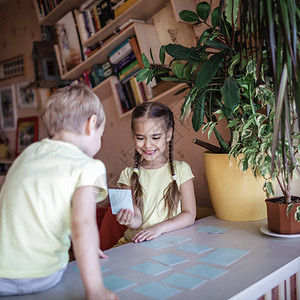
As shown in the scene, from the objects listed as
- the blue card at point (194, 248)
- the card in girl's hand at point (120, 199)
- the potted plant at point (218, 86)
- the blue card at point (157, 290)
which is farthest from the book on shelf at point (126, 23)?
the blue card at point (157, 290)

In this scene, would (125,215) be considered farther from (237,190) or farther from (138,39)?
(138,39)

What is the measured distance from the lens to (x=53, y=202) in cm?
86

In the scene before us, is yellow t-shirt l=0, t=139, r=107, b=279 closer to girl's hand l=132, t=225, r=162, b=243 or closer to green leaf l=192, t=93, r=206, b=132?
girl's hand l=132, t=225, r=162, b=243

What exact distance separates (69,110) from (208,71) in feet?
1.89

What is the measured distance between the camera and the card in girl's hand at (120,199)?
4.35ft

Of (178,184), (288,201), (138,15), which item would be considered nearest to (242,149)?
(288,201)

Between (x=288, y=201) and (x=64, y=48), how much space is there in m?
2.33

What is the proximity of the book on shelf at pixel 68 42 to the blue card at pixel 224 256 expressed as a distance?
82.7 inches

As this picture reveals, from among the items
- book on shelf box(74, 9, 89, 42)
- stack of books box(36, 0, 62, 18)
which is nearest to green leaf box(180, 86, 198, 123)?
book on shelf box(74, 9, 89, 42)

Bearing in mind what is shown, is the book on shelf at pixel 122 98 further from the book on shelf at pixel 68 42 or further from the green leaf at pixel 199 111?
the green leaf at pixel 199 111

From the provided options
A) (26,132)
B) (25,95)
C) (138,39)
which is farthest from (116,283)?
(25,95)

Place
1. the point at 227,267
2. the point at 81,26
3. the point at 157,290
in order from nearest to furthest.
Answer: the point at 157,290 < the point at 227,267 < the point at 81,26

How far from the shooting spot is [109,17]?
2.42m

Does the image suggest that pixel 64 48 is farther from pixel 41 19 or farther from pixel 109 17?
pixel 109 17
